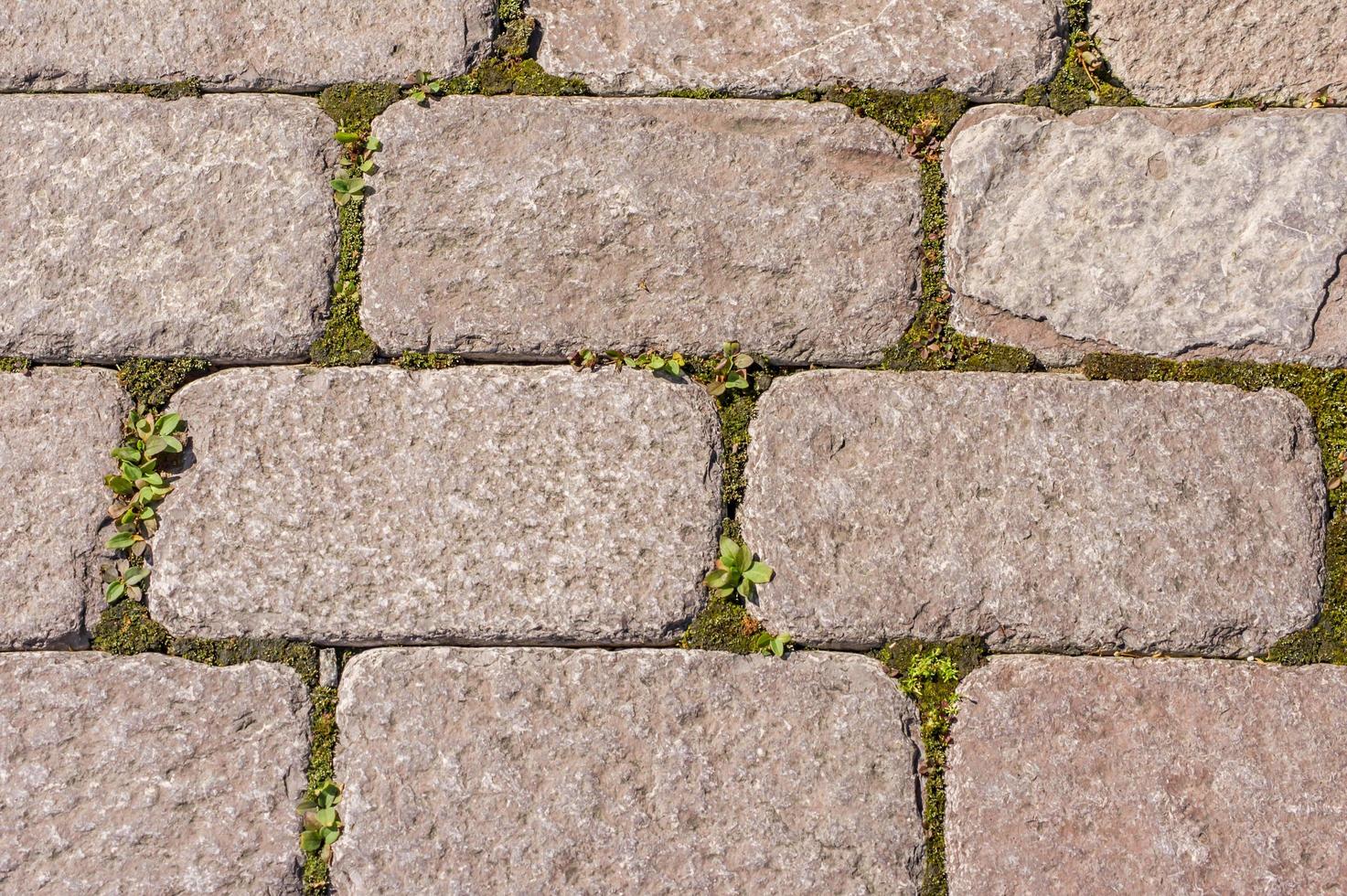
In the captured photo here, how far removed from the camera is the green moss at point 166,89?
5.80ft

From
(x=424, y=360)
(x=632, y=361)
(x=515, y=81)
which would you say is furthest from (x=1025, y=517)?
(x=515, y=81)

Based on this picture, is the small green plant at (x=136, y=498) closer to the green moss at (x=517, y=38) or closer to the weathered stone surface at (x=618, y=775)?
the weathered stone surface at (x=618, y=775)

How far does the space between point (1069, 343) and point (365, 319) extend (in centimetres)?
131

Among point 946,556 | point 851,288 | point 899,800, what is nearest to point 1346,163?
point 851,288

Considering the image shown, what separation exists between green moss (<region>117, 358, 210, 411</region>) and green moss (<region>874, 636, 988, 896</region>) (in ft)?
4.46

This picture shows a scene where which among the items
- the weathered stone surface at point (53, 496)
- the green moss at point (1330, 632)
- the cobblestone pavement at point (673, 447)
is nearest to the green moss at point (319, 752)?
the cobblestone pavement at point (673, 447)

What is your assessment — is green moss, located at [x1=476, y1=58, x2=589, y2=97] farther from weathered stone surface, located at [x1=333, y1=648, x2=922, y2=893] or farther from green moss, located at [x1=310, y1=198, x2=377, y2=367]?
weathered stone surface, located at [x1=333, y1=648, x2=922, y2=893]

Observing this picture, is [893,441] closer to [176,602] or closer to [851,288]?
[851,288]

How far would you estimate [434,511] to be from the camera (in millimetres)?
1639

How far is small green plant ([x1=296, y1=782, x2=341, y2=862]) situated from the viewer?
1.59 meters

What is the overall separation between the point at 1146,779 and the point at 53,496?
1983mm

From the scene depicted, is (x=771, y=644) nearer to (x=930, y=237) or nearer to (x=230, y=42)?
(x=930, y=237)

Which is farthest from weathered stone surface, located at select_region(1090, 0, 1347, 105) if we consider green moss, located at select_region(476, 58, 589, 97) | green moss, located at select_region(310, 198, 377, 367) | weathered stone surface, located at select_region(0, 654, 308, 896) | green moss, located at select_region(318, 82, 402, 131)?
weathered stone surface, located at select_region(0, 654, 308, 896)

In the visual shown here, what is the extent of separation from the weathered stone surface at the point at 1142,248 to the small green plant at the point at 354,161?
1.10 metres
